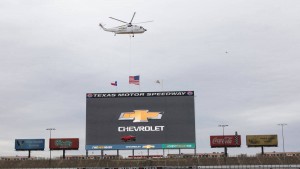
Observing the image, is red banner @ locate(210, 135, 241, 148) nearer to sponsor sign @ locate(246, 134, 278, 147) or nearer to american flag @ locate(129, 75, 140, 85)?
sponsor sign @ locate(246, 134, 278, 147)

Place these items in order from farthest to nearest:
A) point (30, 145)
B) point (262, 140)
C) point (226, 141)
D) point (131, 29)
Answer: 1. point (30, 145)
2. point (262, 140)
3. point (226, 141)
4. point (131, 29)

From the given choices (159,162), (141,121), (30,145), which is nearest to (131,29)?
(141,121)

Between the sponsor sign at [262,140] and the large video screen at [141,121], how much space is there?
67.8ft

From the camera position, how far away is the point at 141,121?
123 metres

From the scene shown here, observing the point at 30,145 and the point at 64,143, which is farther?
the point at 30,145

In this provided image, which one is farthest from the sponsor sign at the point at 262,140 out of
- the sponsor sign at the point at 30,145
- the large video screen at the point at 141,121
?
the sponsor sign at the point at 30,145

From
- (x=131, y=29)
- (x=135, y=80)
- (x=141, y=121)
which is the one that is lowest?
(x=141, y=121)

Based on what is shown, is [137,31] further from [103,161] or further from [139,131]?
[103,161]

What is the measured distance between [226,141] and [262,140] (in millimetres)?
9828

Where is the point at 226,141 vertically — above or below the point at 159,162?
above

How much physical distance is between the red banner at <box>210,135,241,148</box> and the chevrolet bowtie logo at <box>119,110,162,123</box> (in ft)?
60.9

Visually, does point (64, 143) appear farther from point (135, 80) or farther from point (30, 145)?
point (135, 80)

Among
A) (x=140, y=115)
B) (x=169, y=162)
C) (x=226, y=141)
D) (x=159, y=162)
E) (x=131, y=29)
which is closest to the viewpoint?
(x=131, y=29)

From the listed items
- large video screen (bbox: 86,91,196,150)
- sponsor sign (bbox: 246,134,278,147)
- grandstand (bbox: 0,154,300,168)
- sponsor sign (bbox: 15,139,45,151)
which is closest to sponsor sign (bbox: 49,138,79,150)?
grandstand (bbox: 0,154,300,168)
